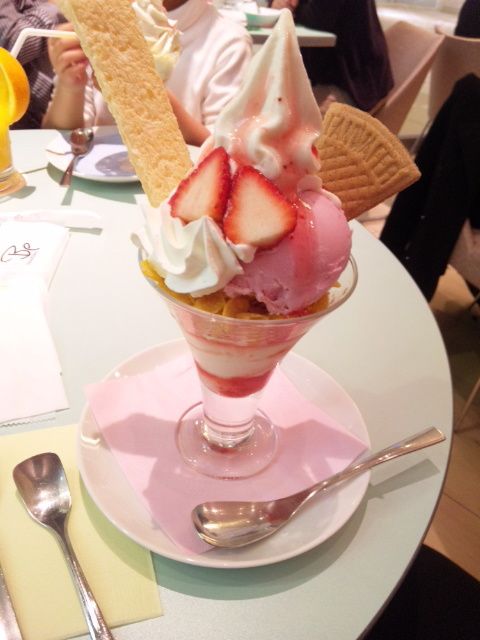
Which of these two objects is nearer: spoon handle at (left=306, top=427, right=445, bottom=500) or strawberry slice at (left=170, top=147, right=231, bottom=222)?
strawberry slice at (left=170, top=147, right=231, bottom=222)

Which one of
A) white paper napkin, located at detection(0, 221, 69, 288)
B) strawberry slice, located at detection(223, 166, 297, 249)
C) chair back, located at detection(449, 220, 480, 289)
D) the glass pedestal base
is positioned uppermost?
strawberry slice, located at detection(223, 166, 297, 249)

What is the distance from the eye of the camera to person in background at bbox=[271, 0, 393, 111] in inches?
121

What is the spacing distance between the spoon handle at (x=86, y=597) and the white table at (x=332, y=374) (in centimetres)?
2

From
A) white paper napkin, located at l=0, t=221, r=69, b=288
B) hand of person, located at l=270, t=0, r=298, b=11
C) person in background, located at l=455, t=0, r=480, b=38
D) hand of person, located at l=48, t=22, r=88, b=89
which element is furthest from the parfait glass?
person in background, located at l=455, t=0, r=480, b=38

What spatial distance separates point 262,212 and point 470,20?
14.5 ft

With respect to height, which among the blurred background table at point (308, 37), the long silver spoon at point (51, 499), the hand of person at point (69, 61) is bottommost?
the long silver spoon at point (51, 499)

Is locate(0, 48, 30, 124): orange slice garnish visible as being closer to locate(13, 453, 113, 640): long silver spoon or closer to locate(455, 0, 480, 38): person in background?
locate(13, 453, 113, 640): long silver spoon

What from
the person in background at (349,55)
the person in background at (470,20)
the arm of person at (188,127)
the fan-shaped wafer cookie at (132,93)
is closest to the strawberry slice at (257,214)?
the fan-shaped wafer cookie at (132,93)

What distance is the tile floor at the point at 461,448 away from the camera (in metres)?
1.54

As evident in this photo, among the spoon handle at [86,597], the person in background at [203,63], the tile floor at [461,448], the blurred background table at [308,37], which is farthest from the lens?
the blurred background table at [308,37]

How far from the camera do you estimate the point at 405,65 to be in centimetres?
312

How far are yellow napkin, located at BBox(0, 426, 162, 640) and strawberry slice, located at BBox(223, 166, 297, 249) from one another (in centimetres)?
36

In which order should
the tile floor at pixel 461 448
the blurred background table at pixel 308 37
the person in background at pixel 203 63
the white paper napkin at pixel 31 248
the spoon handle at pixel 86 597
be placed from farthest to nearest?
the blurred background table at pixel 308 37 < the person in background at pixel 203 63 < the tile floor at pixel 461 448 < the white paper napkin at pixel 31 248 < the spoon handle at pixel 86 597

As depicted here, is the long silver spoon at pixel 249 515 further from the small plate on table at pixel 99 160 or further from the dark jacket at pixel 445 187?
the dark jacket at pixel 445 187
